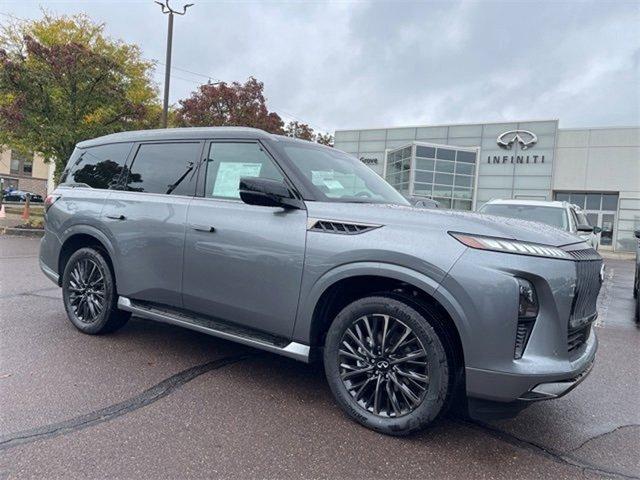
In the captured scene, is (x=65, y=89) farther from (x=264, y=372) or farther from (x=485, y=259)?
(x=485, y=259)

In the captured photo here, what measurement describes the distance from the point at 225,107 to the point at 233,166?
20.6 meters

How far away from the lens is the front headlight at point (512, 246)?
2.62 meters

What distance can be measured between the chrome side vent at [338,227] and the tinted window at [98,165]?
242 centimetres

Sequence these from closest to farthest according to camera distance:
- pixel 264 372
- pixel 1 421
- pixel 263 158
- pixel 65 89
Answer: pixel 1 421
pixel 263 158
pixel 264 372
pixel 65 89

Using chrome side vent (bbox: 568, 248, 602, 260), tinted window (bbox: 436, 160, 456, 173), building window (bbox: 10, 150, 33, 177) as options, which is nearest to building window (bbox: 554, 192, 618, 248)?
tinted window (bbox: 436, 160, 456, 173)

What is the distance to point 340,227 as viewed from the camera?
122 inches

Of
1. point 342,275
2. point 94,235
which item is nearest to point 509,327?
point 342,275

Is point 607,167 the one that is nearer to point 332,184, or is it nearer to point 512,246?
point 332,184

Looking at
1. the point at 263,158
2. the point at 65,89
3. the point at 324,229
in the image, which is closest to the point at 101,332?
the point at 263,158

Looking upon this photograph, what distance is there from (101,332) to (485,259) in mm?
3705

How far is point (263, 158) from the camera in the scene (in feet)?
12.0

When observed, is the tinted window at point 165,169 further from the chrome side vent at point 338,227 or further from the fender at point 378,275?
the fender at point 378,275

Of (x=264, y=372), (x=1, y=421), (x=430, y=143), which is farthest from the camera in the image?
(x=430, y=143)

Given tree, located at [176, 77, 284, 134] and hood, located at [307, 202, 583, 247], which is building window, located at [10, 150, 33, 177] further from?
hood, located at [307, 202, 583, 247]
